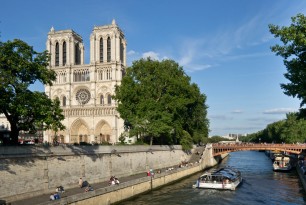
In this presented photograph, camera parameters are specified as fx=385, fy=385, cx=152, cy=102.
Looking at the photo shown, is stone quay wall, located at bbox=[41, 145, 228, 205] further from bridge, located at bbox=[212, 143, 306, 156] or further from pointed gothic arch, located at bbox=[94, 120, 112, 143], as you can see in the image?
pointed gothic arch, located at bbox=[94, 120, 112, 143]

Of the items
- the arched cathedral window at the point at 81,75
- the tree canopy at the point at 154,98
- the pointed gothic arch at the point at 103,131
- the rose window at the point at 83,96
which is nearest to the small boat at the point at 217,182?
the tree canopy at the point at 154,98

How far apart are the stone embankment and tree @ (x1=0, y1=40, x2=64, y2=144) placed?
2490mm

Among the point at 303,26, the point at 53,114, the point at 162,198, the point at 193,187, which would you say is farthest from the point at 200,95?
the point at 303,26

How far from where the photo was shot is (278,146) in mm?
69688

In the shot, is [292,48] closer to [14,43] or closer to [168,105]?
[14,43]

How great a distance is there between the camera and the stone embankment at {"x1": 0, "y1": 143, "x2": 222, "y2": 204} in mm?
26062

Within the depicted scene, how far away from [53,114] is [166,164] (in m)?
28.7

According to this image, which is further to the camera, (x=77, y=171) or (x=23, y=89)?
(x=77, y=171)

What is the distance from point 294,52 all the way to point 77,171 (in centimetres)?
2001

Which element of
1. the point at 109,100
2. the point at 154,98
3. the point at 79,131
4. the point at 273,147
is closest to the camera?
the point at 154,98

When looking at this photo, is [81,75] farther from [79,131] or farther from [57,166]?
[57,166]

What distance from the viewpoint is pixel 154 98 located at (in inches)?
2210

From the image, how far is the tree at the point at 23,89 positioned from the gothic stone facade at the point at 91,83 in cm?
5219

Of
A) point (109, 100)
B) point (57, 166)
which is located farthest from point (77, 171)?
point (109, 100)
